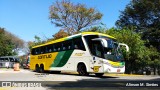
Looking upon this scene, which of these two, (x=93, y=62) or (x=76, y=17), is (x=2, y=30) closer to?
(x=76, y=17)

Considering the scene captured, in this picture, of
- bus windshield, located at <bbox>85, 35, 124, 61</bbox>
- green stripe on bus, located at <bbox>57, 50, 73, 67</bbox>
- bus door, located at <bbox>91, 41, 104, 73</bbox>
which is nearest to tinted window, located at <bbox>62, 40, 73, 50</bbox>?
green stripe on bus, located at <bbox>57, 50, 73, 67</bbox>

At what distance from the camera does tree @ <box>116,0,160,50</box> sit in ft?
177

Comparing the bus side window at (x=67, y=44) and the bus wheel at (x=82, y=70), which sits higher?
the bus side window at (x=67, y=44)

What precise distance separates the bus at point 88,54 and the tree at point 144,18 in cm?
2637

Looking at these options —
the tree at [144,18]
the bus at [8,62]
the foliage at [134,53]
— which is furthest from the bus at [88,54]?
the bus at [8,62]

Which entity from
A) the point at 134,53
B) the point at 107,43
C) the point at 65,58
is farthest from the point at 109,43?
the point at 134,53

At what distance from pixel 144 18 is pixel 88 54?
34.6m

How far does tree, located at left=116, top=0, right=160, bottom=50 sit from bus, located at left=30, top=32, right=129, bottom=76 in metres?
26.4

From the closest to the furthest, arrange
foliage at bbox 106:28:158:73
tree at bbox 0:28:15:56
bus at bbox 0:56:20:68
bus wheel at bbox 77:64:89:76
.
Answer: bus wheel at bbox 77:64:89:76 < foliage at bbox 106:28:158:73 < bus at bbox 0:56:20:68 < tree at bbox 0:28:15:56

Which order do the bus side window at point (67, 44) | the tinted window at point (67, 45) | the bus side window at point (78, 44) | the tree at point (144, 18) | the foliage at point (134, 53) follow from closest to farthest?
the bus side window at point (78, 44) < the tinted window at point (67, 45) < the bus side window at point (67, 44) < the foliage at point (134, 53) < the tree at point (144, 18)

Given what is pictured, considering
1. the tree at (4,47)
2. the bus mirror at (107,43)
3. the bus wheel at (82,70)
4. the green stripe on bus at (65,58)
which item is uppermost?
the tree at (4,47)

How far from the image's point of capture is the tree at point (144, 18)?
53875mm

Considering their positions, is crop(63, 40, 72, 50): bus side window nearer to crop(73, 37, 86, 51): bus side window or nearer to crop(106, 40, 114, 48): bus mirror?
crop(73, 37, 86, 51): bus side window

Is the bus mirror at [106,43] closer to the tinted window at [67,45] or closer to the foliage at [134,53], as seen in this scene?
the tinted window at [67,45]
